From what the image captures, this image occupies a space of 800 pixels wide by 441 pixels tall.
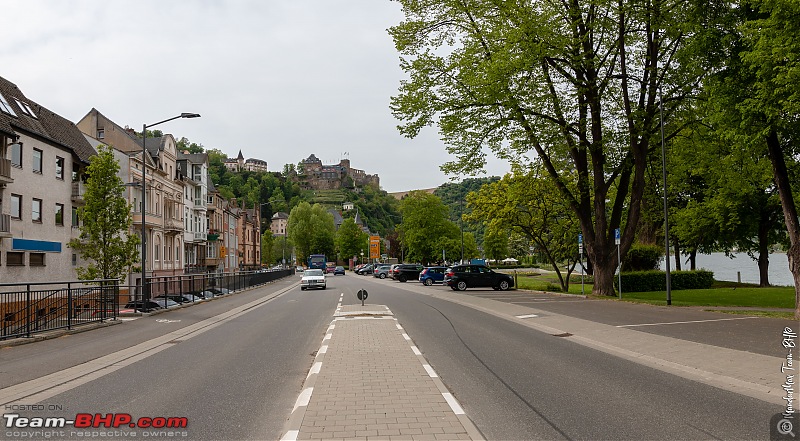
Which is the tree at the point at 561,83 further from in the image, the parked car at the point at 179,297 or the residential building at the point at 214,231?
the residential building at the point at 214,231

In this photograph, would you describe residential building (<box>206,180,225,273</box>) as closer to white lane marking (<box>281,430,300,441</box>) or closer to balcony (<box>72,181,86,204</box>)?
balcony (<box>72,181,86,204</box>)

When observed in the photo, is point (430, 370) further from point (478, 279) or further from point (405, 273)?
point (405, 273)

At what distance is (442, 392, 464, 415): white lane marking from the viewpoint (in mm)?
6428

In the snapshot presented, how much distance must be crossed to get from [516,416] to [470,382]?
1917mm

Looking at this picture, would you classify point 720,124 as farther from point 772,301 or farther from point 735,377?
point 772,301

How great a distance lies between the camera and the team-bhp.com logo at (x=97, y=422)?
6.22m

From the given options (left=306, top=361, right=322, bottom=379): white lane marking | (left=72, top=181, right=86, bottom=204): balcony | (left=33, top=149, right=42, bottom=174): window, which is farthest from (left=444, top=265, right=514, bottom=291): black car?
(left=306, top=361, right=322, bottom=379): white lane marking

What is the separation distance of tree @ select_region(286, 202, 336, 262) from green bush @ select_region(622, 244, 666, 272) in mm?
93636

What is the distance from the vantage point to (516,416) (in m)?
6.38

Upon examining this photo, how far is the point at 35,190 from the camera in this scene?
106ft

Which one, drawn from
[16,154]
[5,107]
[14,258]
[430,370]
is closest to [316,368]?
[430,370]

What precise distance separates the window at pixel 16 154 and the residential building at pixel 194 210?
29114mm

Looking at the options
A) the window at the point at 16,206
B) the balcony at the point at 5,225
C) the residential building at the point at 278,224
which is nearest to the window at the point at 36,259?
the window at the point at 16,206

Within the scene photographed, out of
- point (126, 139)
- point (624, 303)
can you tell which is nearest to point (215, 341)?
point (624, 303)
